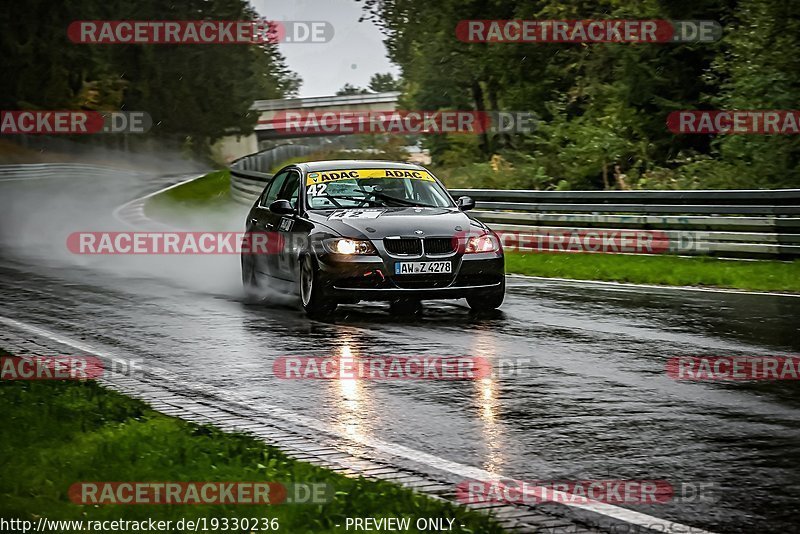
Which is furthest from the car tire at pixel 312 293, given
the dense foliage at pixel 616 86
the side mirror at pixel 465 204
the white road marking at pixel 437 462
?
the dense foliage at pixel 616 86

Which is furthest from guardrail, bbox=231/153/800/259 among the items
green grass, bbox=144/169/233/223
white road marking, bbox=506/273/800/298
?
green grass, bbox=144/169/233/223

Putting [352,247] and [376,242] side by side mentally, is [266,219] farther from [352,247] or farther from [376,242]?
[376,242]

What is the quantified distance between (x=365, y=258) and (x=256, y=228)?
294 cm

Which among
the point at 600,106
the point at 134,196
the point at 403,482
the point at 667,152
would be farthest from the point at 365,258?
the point at 134,196

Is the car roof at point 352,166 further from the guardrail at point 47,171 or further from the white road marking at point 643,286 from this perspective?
the guardrail at point 47,171

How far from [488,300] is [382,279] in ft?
4.48

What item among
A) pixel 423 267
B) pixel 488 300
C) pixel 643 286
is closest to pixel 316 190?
pixel 423 267

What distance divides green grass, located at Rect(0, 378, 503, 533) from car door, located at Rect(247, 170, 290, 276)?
19.5 feet

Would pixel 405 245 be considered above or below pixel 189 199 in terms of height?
below

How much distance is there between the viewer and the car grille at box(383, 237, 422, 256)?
13.1 m

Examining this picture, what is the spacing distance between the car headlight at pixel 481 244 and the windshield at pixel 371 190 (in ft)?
3.23

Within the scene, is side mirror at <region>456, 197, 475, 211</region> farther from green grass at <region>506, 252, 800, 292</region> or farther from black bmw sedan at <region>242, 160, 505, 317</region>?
green grass at <region>506, 252, 800, 292</region>

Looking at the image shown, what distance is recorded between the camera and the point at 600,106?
31.8 metres

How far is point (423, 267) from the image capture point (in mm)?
13094
